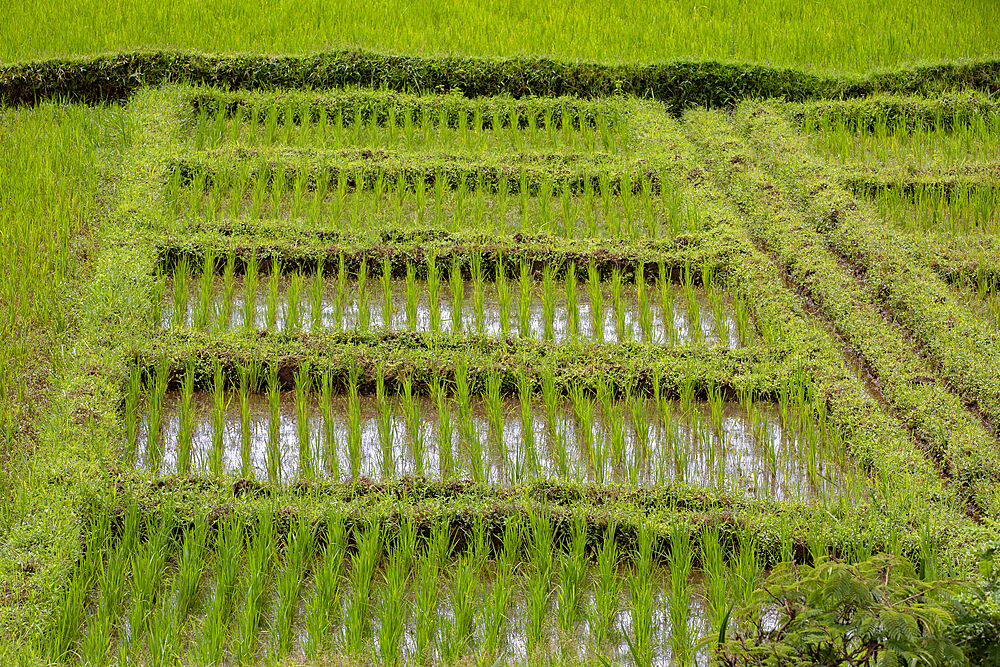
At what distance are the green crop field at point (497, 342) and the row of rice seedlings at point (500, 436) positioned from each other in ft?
0.05

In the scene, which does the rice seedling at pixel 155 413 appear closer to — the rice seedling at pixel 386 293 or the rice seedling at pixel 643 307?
the rice seedling at pixel 386 293

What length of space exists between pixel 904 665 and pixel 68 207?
12.8 feet

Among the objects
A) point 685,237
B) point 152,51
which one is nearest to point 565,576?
point 685,237

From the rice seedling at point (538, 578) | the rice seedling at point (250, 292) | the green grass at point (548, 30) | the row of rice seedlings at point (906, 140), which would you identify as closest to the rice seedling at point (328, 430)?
the rice seedling at point (250, 292)

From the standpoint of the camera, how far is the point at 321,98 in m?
5.73

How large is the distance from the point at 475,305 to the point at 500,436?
90 centimetres

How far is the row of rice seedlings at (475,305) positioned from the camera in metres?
3.80

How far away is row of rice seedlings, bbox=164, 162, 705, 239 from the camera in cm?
454

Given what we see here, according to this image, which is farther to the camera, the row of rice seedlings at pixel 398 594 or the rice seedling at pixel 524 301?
the rice seedling at pixel 524 301

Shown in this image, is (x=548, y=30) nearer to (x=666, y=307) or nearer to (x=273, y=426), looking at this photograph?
(x=666, y=307)

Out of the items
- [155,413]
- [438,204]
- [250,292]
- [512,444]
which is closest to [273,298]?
[250,292]

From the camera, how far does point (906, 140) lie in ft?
18.1

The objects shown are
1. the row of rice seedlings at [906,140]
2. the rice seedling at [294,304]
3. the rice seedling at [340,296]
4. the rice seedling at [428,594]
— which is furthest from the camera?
the row of rice seedlings at [906,140]

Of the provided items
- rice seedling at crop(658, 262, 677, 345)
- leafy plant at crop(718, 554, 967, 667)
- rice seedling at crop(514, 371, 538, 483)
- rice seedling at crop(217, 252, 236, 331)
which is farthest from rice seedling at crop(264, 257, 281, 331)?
leafy plant at crop(718, 554, 967, 667)
